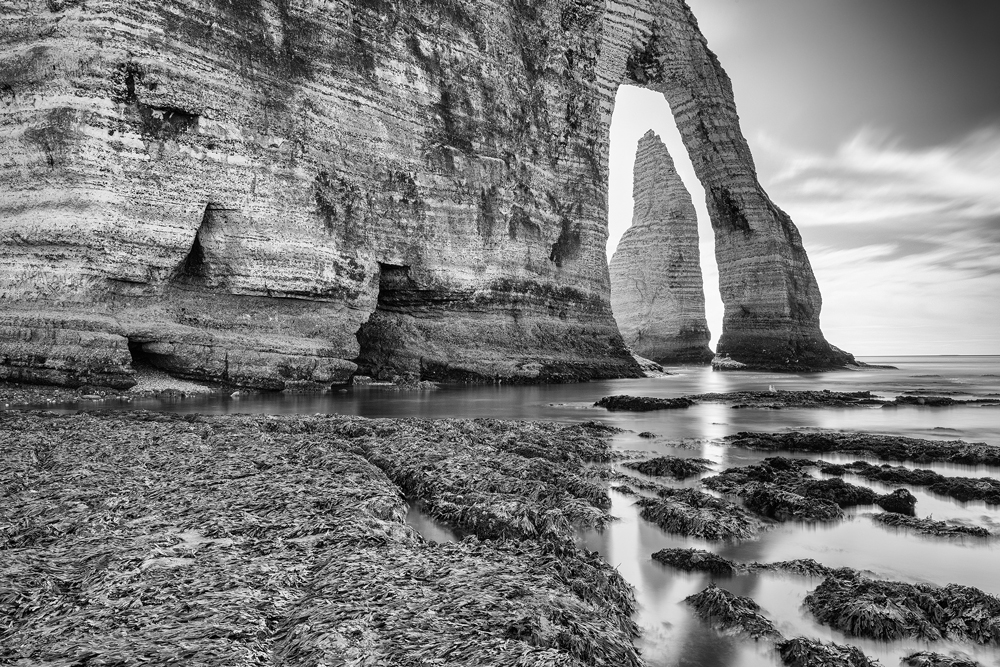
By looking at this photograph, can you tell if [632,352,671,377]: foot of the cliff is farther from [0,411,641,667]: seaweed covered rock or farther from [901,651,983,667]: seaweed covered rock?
[901,651,983,667]: seaweed covered rock

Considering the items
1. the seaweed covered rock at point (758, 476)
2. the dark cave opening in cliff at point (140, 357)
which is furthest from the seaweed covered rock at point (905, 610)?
the dark cave opening in cliff at point (140, 357)

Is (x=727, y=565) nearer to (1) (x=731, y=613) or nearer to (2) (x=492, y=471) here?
(1) (x=731, y=613)

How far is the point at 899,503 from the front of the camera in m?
4.34

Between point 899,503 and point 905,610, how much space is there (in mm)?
2115

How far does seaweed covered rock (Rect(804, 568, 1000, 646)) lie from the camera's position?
2.42 meters

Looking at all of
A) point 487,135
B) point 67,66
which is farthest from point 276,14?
point 487,135

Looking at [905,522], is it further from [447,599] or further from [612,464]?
[447,599]

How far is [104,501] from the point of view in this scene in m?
3.29

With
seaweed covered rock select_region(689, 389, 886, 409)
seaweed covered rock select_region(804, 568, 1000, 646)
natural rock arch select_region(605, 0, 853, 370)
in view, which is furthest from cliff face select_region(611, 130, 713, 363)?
seaweed covered rock select_region(804, 568, 1000, 646)

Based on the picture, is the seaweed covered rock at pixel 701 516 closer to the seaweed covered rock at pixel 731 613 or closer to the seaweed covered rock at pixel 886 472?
the seaweed covered rock at pixel 731 613

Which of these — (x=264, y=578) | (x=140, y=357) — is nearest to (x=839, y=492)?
(x=264, y=578)

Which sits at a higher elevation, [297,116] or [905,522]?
[297,116]

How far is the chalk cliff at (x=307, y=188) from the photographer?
11.3 metres

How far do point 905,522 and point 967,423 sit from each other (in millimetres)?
7818
